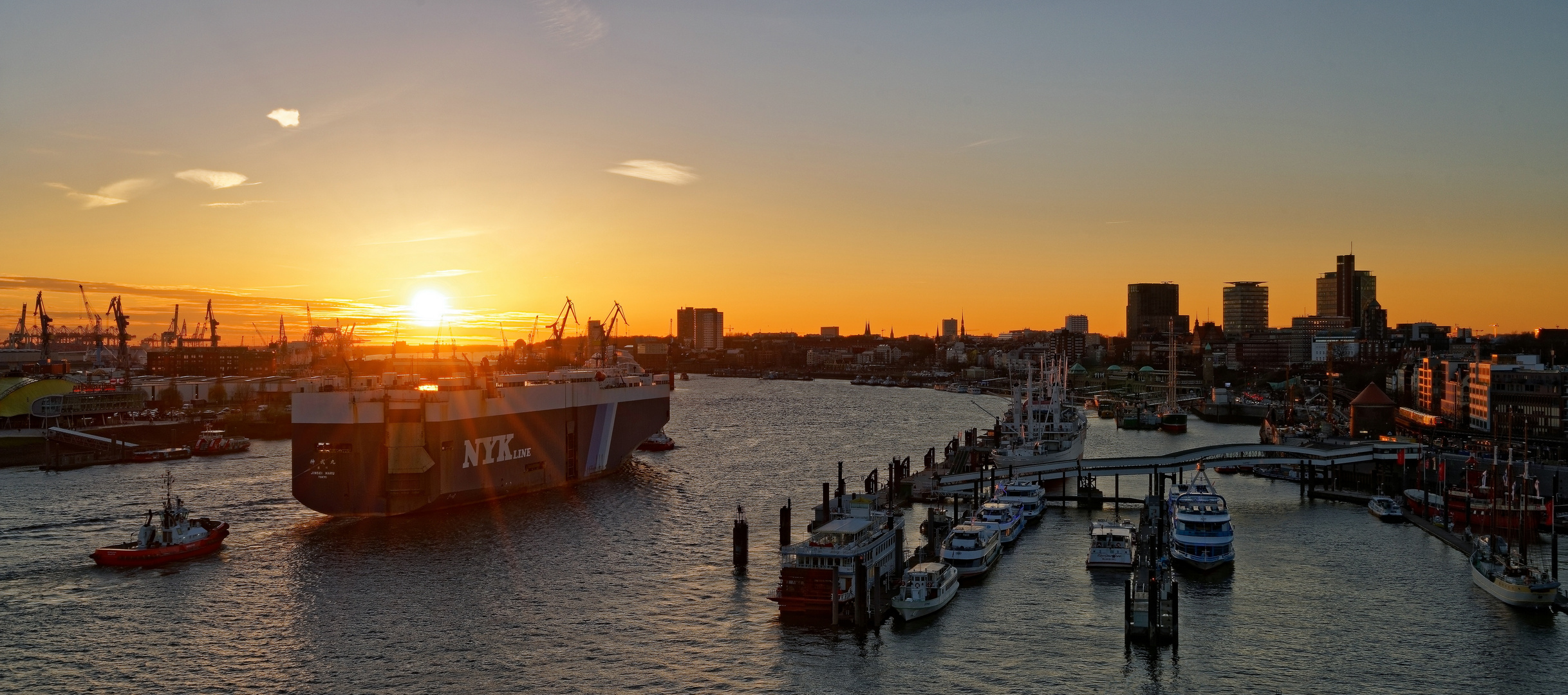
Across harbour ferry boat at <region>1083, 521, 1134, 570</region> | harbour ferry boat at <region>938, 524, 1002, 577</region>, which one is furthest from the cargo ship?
harbour ferry boat at <region>1083, 521, 1134, 570</region>

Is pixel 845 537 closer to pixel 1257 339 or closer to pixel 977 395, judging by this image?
pixel 977 395

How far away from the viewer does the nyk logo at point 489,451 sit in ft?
107

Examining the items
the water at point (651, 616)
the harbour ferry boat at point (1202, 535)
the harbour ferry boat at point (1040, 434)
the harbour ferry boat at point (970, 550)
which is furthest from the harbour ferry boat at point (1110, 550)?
the harbour ferry boat at point (1040, 434)

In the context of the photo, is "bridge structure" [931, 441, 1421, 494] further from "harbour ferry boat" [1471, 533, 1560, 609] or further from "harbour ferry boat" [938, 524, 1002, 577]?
"harbour ferry boat" [1471, 533, 1560, 609]

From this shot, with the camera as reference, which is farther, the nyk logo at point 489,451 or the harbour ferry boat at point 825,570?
the nyk logo at point 489,451

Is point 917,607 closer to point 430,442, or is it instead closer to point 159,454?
point 430,442

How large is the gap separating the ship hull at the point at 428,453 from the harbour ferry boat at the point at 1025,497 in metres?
16.0

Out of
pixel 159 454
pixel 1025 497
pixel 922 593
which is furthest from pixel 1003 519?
pixel 159 454

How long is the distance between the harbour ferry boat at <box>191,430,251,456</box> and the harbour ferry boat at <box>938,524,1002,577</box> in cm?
4089

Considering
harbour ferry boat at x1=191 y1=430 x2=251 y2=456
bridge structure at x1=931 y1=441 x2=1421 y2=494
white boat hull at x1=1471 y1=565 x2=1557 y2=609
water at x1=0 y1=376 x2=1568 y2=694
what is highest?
bridge structure at x1=931 y1=441 x2=1421 y2=494

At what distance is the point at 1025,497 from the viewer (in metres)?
31.8

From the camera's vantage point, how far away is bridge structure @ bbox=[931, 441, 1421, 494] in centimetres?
3500

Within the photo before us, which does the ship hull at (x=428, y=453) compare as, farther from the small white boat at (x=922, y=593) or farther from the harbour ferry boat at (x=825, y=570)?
the small white boat at (x=922, y=593)

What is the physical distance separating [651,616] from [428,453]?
42.0 feet
